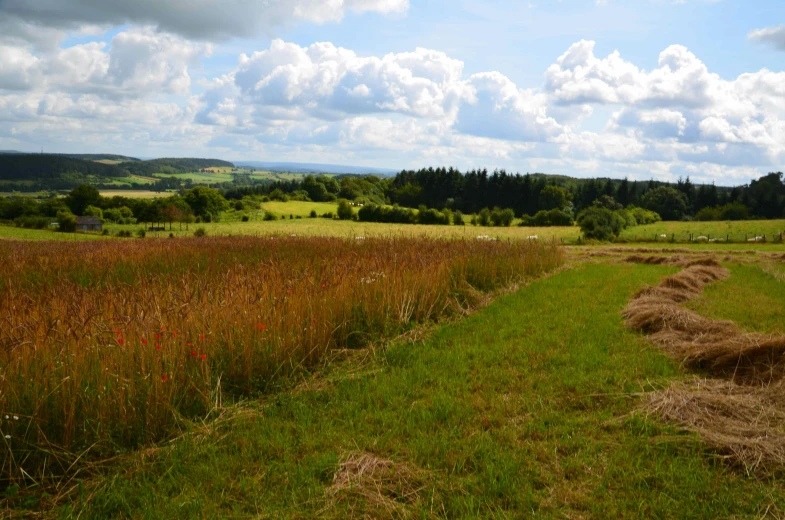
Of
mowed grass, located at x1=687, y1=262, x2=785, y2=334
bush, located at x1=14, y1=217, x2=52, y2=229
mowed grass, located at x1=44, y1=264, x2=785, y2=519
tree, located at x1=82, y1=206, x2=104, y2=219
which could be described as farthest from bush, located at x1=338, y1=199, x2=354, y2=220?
mowed grass, located at x1=44, y1=264, x2=785, y2=519

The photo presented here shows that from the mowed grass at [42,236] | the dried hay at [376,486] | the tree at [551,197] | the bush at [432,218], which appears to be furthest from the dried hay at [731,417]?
the tree at [551,197]

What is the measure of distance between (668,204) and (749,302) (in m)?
85.7

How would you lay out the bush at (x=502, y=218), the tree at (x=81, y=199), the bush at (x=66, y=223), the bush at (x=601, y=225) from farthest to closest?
the tree at (x=81, y=199), the bush at (x=502, y=218), the bush at (x=66, y=223), the bush at (x=601, y=225)

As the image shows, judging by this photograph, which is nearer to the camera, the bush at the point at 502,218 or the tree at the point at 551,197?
the bush at the point at 502,218

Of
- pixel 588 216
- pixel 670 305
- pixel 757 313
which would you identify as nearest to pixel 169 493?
pixel 670 305

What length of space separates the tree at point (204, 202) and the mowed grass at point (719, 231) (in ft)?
147

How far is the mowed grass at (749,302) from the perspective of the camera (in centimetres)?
870

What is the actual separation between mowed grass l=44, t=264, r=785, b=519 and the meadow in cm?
35

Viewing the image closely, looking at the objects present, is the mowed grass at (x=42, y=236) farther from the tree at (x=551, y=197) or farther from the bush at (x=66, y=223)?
the tree at (x=551, y=197)

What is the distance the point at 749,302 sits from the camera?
10609mm

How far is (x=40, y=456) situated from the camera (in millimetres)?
3686

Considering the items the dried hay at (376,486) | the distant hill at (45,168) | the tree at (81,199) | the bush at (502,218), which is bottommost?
the tree at (81,199)

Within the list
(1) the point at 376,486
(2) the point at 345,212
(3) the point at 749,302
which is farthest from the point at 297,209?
(1) the point at 376,486

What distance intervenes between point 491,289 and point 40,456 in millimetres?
9526
